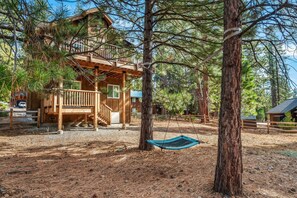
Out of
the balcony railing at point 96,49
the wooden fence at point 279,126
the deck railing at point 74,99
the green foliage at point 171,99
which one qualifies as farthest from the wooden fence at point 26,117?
the wooden fence at point 279,126

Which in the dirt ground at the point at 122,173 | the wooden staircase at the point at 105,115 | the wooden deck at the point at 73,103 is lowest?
the dirt ground at the point at 122,173

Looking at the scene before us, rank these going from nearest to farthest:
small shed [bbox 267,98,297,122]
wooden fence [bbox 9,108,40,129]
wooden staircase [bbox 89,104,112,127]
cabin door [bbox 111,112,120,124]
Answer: wooden fence [bbox 9,108,40,129] → wooden staircase [bbox 89,104,112,127] → cabin door [bbox 111,112,120,124] → small shed [bbox 267,98,297,122]

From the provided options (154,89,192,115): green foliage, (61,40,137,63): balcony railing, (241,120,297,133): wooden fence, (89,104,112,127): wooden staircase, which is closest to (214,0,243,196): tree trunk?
(154,89,192,115): green foliage

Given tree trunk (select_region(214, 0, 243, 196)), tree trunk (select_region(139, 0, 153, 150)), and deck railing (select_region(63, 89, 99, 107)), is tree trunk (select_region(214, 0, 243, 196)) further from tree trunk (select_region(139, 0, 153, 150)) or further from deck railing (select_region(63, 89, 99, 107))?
deck railing (select_region(63, 89, 99, 107))

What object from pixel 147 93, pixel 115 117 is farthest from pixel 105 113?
pixel 147 93

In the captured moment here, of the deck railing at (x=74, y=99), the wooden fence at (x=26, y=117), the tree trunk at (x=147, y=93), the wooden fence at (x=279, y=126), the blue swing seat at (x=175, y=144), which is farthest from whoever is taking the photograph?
the wooden fence at (x=279, y=126)

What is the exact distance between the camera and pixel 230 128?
290cm

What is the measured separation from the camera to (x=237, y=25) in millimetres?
3016

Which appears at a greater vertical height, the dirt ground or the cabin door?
the cabin door

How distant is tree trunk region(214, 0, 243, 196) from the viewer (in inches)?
114

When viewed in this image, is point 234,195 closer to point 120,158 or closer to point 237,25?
point 237,25

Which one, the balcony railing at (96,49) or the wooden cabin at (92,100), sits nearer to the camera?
the balcony railing at (96,49)

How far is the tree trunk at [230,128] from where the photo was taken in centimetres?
290

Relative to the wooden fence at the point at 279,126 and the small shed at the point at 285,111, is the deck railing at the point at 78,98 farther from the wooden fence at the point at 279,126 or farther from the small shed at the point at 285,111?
the small shed at the point at 285,111
